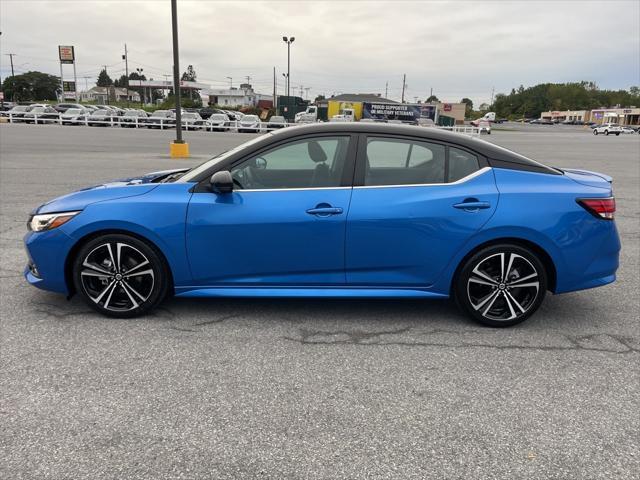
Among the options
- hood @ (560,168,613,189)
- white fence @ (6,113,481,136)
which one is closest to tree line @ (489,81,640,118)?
white fence @ (6,113,481,136)

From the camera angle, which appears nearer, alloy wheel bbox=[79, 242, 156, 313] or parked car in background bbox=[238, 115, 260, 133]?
alloy wheel bbox=[79, 242, 156, 313]

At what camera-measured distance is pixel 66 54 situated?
80.5 meters

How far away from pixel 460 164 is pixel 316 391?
2105mm

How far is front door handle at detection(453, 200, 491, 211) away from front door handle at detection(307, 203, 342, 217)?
89 cm

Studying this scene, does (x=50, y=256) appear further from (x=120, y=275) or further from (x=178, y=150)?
(x=178, y=150)

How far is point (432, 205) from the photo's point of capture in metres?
3.78

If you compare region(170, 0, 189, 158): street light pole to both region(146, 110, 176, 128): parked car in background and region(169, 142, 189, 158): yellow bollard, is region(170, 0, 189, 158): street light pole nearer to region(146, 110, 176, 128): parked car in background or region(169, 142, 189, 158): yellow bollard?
region(169, 142, 189, 158): yellow bollard

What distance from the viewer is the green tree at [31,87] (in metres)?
122

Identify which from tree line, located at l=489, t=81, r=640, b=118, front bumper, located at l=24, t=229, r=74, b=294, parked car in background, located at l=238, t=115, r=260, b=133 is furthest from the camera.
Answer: tree line, located at l=489, t=81, r=640, b=118

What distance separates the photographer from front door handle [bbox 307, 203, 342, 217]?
374 cm

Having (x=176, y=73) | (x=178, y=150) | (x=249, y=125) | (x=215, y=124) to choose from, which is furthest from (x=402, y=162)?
(x=215, y=124)

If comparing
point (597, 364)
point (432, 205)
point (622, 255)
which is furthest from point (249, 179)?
point (622, 255)

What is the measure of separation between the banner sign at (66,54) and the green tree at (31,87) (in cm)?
5255

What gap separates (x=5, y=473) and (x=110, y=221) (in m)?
1.93
